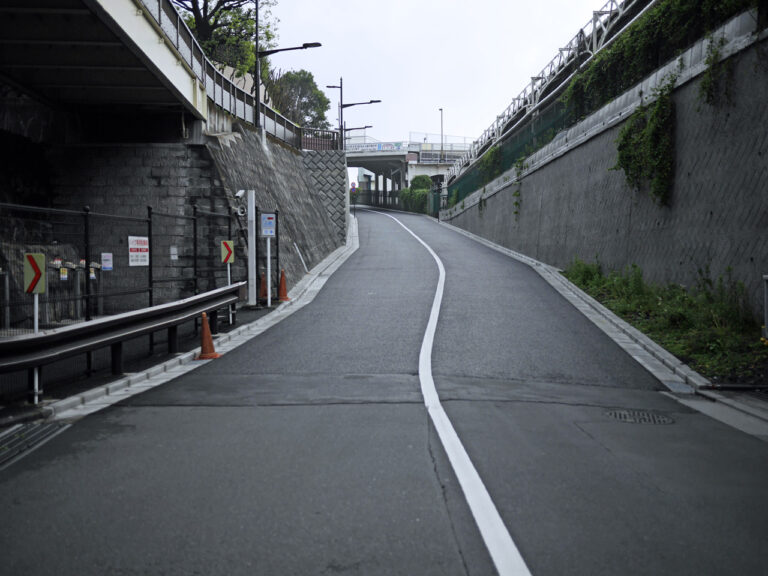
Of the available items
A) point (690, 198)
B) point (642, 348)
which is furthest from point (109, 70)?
point (690, 198)

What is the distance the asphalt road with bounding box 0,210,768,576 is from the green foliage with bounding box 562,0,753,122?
8525 mm

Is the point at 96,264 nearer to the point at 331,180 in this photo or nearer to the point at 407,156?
the point at 331,180

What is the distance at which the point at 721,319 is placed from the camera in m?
11.6

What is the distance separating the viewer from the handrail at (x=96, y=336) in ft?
23.2

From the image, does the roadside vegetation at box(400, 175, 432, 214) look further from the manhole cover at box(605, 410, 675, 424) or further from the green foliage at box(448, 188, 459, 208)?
the manhole cover at box(605, 410, 675, 424)

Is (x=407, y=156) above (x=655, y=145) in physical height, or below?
above

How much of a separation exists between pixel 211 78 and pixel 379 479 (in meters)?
19.7

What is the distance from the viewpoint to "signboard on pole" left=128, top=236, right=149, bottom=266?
447 inches

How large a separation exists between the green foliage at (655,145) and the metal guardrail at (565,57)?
7.10 metres

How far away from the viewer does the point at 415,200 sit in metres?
77.3

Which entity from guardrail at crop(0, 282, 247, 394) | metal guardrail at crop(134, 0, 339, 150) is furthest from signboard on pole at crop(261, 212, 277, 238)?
guardrail at crop(0, 282, 247, 394)

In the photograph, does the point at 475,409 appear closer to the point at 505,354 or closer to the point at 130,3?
the point at 505,354

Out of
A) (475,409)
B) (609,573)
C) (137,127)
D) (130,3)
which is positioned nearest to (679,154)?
(475,409)

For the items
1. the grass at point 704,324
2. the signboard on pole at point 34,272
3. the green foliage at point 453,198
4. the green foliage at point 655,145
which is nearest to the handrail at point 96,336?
the signboard on pole at point 34,272
